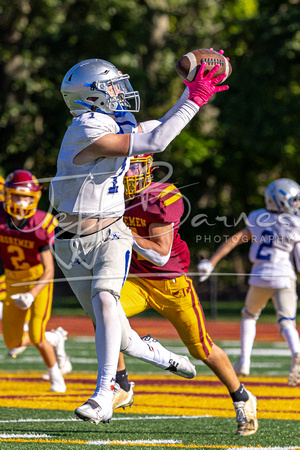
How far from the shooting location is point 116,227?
13.4ft

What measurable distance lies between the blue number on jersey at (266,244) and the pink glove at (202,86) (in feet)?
11.5

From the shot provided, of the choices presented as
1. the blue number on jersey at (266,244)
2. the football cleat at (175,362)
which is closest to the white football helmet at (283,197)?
the blue number on jersey at (266,244)

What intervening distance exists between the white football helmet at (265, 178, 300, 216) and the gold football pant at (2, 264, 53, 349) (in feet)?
7.18

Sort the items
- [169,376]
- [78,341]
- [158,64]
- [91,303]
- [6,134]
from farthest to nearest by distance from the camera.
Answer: [158,64], [6,134], [78,341], [169,376], [91,303]

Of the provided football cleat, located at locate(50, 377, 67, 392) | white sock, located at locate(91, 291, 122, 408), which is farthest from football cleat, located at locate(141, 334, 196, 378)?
football cleat, located at locate(50, 377, 67, 392)

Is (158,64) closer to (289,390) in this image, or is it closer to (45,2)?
(45,2)

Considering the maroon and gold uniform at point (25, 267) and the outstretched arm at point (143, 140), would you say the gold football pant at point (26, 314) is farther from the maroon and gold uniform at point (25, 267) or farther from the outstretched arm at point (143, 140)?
the outstretched arm at point (143, 140)

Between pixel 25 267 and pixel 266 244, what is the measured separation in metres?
2.25

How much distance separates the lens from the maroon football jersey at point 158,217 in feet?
16.0

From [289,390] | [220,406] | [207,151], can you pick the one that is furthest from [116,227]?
[207,151]

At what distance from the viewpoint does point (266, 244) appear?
755 centimetres

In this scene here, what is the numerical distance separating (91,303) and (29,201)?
3071 mm

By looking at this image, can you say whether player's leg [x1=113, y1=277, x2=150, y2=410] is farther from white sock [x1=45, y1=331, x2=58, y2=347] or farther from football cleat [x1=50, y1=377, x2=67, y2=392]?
white sock [x1=45, y1=331, x2=58, y2=347]

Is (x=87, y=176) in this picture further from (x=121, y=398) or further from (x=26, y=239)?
(x=26, y=239)
